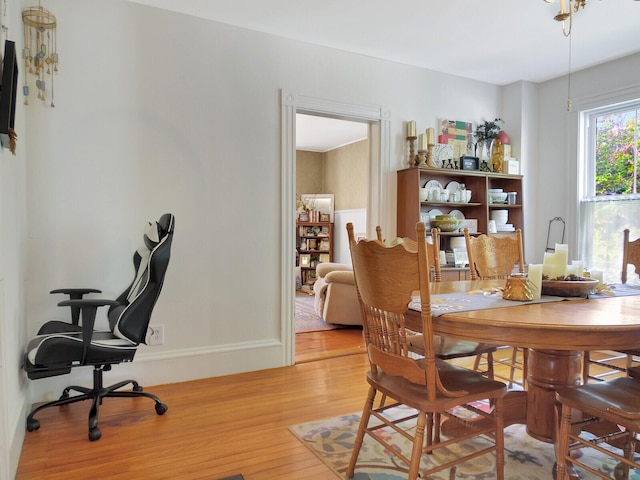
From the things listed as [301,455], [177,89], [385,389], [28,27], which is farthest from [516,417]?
[28,27]

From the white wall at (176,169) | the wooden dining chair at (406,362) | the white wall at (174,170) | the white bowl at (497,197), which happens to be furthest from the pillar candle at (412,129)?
the wooden dining chair at (406,362)

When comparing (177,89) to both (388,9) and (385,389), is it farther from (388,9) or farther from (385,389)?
(385,389)

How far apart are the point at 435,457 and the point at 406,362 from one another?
2.51 ft

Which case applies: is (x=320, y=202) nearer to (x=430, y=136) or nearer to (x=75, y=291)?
(x=430, y=136)

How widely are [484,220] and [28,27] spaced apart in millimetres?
3838

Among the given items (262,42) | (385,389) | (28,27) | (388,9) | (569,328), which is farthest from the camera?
(262,42)

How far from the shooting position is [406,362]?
65.3 inches

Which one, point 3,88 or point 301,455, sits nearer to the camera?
point 3,88

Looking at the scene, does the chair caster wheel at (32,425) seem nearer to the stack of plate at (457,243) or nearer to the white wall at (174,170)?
the white wall at (174,170)

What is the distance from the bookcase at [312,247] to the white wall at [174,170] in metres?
4.70

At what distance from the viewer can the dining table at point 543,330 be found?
1.48m

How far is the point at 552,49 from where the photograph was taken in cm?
382

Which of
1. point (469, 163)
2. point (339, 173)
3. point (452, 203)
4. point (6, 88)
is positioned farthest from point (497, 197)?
point (339, 173)

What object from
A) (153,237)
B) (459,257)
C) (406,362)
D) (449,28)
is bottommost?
(406,362)
